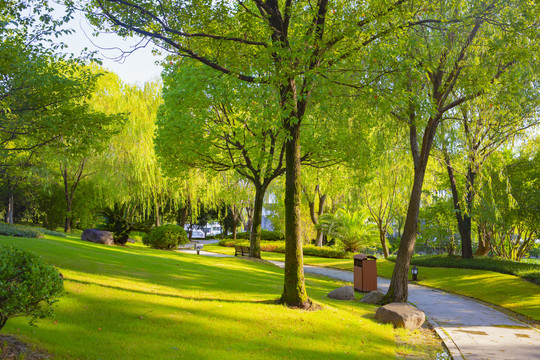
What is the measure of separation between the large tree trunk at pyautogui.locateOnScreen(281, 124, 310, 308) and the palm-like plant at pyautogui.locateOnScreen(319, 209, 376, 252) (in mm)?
22831

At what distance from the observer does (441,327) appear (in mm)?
9594

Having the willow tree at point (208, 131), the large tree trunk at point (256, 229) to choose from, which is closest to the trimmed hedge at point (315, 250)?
the large tree trunk at point (256, 229)

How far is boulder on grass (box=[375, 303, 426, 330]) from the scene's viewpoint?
9.35 meters

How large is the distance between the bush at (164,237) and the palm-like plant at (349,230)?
1297cm

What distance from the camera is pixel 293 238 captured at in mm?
9602

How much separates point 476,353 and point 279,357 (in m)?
3.78

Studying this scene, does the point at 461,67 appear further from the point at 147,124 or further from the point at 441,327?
the point at 147,124

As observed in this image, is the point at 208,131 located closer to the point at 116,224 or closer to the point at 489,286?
the point at 116,224

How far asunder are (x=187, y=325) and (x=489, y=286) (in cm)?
1325

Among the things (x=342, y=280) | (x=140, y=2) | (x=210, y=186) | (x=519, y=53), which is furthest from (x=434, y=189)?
(x=140, y=2)

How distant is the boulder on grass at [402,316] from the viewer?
935 centimetres

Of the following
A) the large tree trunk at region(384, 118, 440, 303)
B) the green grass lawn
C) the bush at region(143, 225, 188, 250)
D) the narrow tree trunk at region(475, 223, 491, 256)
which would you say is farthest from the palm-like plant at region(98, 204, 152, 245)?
the narrow tree trunk at region(475, 223, 491, 256)

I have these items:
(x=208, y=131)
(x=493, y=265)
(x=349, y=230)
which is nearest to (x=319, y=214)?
(x=349, y=230)

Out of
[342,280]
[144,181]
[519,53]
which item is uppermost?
[519,53]
